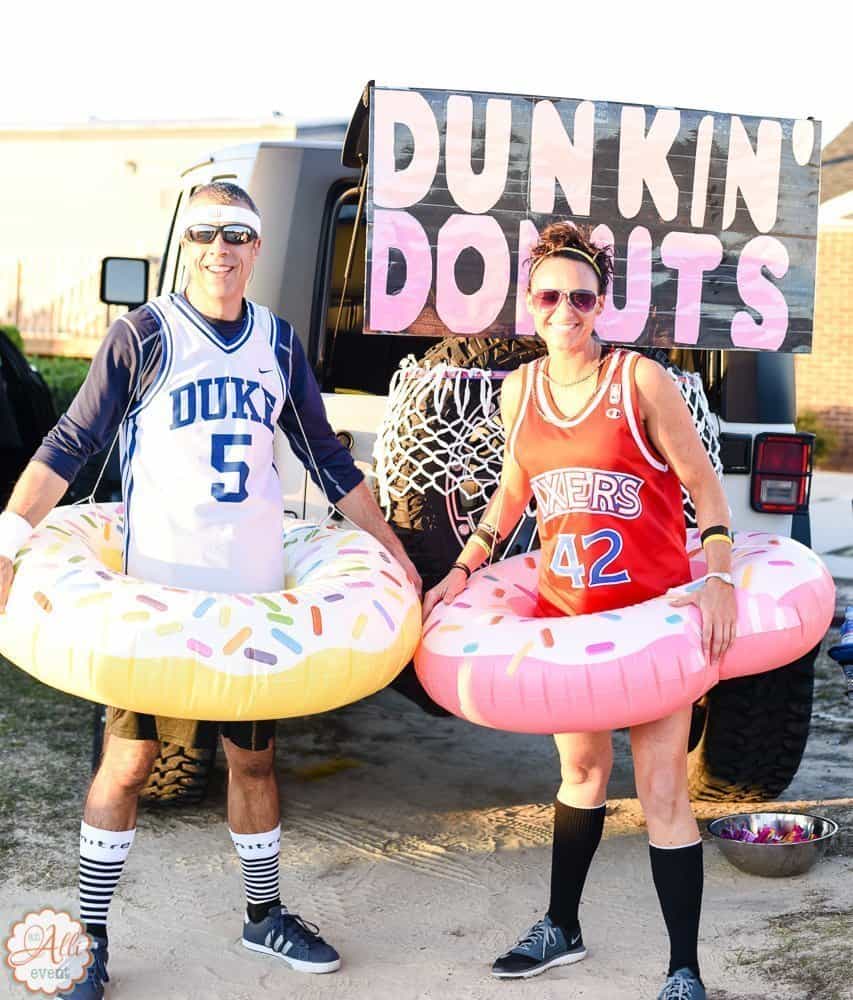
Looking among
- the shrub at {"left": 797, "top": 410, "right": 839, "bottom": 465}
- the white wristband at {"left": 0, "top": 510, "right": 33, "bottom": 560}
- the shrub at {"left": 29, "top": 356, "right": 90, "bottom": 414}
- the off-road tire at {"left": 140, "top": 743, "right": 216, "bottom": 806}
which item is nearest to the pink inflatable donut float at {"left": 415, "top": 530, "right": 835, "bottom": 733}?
the white wristband at {"left": 0, "top": 510, "right": 33, "bottom": 560}

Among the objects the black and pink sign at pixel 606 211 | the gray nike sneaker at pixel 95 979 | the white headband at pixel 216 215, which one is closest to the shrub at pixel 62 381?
the black and pink sign at pixel 606 211

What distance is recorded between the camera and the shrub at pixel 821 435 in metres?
17.3

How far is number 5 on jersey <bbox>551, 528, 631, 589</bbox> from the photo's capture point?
11.3 ft

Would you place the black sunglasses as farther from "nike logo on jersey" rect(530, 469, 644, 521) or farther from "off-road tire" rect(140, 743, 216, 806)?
"off-road tire" rect(140, 743, 216, 806)

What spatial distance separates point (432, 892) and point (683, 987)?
1053 millimetres

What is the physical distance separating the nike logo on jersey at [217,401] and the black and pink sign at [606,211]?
A: 81cm

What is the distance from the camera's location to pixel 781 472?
472cm

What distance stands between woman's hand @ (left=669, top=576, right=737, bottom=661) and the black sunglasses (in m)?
1.42

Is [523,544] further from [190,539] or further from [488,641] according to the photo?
[190,539]

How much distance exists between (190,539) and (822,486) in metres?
13.0

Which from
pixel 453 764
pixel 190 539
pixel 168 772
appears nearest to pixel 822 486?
pixel 453 764

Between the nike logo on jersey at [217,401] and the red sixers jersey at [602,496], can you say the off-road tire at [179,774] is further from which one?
the red sixers jersey at [602,496]

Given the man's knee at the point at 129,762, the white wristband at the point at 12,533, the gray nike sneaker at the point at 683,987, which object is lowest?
the gray nike sneaker at the point at 683,987

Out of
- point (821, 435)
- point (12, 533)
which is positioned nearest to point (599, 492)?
point (12, 533)
